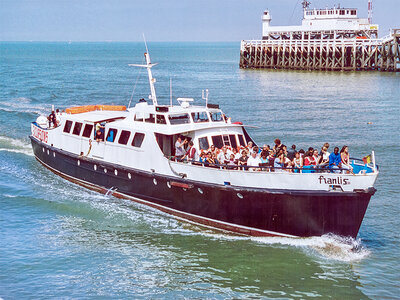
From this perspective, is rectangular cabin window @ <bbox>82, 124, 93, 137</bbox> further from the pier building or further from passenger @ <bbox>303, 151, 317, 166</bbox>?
the pier building

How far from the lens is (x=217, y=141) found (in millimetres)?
21297

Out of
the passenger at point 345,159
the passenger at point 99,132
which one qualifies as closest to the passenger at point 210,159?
the passenger at point 345,159

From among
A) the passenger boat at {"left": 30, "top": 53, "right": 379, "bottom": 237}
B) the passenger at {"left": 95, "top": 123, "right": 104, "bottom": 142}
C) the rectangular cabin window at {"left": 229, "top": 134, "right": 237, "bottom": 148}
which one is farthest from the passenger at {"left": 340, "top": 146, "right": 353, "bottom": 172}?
the passenger at {"left": 95, "top": 123, "right": 104, "bottom": 142}

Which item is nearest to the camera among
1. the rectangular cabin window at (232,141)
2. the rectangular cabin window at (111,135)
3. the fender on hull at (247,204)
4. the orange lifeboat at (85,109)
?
the fender on hull at (247,204)

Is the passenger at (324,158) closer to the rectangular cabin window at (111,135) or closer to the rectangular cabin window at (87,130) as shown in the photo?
the rectangular cabin window at (111,135)

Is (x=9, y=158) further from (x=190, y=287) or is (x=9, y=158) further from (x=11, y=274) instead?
(x=190, y=287)

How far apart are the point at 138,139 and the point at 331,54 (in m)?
68.2

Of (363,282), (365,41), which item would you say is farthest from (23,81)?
(363,282)

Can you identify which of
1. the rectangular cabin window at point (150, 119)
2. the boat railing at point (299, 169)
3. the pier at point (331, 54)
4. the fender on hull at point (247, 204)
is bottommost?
the fender on hull at point (247, 204)

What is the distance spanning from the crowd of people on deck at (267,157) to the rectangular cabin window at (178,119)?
876mm

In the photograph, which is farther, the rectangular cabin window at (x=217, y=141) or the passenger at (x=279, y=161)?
the rectangular cabin window at (x=217, y=141)

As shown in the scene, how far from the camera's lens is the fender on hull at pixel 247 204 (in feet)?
57.9

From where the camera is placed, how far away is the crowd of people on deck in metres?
18.3

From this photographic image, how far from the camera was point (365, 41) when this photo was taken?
270 feet
